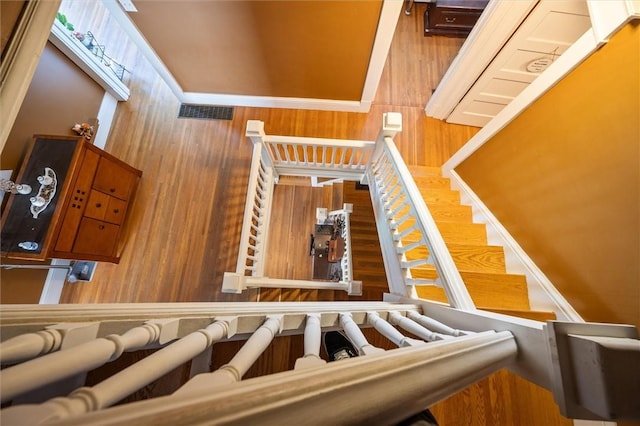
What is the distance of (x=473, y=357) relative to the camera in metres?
0.48

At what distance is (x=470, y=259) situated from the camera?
183 centimetres

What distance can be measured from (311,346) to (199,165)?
2.52 meters

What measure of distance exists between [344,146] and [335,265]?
1.62m

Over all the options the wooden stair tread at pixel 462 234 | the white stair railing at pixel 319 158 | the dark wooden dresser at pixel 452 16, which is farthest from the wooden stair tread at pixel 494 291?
the dark wooden dresser at pixel 452 16

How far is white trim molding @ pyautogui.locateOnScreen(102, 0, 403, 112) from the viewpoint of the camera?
1922 mm

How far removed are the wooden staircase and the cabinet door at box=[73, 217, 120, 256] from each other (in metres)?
2.56

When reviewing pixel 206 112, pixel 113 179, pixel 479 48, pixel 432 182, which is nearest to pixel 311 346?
pixel 432 182

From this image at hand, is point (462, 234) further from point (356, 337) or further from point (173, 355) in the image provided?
point (173, 355)

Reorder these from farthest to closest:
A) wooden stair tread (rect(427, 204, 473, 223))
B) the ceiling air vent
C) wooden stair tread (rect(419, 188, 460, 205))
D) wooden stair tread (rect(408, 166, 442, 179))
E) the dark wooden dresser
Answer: the dark wooden dresser, the ceiling air vent, wooden stair tread (rect(408, 166, 442, 179)), wooden stair tread (rect(419, 188, 460, 205)), wooden stair tread (rect(427, 204, 473, 223))

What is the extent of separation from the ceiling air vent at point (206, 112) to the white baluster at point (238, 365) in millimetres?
2732

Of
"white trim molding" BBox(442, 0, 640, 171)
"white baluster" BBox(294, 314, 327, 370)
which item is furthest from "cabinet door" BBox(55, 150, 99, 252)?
"white trim molding" BBox(442, 0, 640, 171)

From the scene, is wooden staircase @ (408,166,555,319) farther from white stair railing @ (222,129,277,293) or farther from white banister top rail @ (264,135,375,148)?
white stair railing @ (222,129,277,293)

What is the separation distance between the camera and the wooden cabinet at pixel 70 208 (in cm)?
177

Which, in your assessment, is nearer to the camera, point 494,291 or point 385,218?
point 494,291
